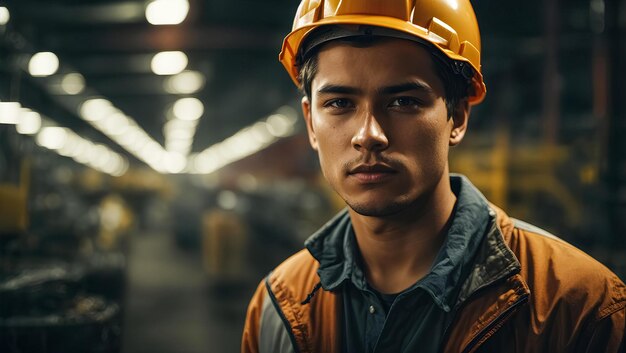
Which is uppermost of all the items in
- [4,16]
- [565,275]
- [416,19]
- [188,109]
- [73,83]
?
[188,109]

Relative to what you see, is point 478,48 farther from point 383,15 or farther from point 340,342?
point 340,342

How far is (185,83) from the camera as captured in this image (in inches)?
596

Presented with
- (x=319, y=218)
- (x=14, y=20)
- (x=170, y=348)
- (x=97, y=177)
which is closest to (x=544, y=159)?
(x=319, y=218)

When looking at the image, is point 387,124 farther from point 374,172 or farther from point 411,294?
point 411,294

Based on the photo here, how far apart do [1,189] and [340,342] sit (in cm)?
393

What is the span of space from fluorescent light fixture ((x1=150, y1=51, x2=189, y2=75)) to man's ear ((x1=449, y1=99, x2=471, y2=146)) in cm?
1014

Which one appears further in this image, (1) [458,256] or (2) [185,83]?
(2) [185,83]

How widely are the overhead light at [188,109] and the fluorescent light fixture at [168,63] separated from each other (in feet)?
17.0

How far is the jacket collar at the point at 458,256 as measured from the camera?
4.98 feet

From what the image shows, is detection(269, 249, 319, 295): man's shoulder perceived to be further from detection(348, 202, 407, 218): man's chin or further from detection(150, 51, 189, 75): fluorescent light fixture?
detection(150, 51, 189, 75): fluorescent light fixture

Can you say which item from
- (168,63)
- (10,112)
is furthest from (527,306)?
(168,63)

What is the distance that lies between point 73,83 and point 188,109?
18.8 ft

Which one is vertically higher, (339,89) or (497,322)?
(339,89)

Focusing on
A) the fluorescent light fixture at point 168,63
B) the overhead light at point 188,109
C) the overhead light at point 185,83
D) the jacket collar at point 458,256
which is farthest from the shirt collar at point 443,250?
the overhead light at point 188,109
